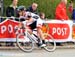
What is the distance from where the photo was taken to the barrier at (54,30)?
16.4 meters

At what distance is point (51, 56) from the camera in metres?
14.3

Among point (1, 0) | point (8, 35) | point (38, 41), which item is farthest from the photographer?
point (1, 0)

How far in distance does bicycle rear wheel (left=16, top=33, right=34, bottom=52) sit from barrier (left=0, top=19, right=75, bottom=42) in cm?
112

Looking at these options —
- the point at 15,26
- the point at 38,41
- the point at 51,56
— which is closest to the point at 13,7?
the point at 15,26

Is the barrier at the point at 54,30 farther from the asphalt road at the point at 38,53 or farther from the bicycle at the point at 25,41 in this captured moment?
the bicycle at the point at 25,41

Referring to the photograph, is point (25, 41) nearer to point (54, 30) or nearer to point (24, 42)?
point (24, 42)

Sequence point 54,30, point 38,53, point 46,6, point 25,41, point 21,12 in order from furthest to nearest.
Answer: point 46,6, point 54,30, point 21,12, point 25,41, point 38,53

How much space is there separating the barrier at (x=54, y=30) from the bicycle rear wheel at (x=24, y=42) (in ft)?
3.67

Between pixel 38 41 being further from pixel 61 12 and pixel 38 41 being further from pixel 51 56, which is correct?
pixel 61 12

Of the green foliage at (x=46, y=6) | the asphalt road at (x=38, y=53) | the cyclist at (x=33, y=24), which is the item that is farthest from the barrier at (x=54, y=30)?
the green foliage at (x=46, y=6)

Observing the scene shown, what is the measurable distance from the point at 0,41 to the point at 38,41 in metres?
1.73

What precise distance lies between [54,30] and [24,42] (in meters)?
2.26

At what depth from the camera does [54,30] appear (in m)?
17.3

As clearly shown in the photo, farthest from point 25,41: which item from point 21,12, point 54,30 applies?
point 54,30
